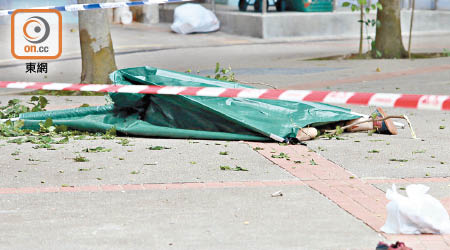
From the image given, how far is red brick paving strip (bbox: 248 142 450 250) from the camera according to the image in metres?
5.22

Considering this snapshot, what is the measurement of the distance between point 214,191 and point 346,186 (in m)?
1.00

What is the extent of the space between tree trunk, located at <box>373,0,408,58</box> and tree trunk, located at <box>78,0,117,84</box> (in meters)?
5.96

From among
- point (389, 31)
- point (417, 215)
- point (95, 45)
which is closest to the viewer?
point (417, 215)

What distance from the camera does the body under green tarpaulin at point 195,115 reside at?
8.21 metres

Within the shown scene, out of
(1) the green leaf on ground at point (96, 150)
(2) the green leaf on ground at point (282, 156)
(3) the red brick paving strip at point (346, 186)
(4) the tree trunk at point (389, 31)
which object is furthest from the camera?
(4) the tree trunk at point (389, 31)

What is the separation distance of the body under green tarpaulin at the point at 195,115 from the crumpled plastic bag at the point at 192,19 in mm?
13285

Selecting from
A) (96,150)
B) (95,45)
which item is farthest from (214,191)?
(95,45)

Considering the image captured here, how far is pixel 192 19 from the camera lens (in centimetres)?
2181

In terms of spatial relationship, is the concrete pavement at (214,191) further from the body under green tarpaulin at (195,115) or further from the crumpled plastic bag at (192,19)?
the crumpled plastic bag at (192,19)

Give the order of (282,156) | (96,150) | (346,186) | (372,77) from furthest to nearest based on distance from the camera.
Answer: (372,77)
(96,150)
(282,156)
(346,186)

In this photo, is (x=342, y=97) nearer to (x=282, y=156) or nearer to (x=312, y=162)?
(x=312, y=162)

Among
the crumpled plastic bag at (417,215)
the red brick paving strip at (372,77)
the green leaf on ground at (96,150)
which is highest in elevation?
the crumpled plastic bag at (417,215)

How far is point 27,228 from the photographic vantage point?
214 inches

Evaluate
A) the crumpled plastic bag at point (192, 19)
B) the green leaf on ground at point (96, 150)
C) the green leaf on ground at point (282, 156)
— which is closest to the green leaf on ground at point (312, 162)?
the green leaf on ground at point (282, 156)
